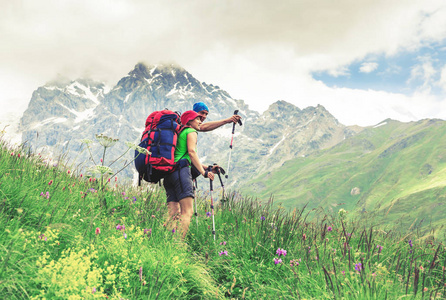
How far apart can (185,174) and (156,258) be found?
92.6 inches

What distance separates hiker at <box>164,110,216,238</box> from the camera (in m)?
5.68

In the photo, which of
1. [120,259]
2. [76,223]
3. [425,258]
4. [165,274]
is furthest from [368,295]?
[76,223]

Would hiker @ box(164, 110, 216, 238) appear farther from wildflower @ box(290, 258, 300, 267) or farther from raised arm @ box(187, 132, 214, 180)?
wildflower @ box(290, 258, 300, 267)

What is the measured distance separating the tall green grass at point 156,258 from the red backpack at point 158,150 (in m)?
0.73

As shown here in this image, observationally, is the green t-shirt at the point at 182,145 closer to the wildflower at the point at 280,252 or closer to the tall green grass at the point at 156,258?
the tall green grass at the point at 156,258

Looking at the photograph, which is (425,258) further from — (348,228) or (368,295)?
(368,295)

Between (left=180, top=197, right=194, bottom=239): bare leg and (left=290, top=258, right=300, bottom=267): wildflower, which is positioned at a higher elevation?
→ (left=180, top=197, right=194, bottom=239): bare leg

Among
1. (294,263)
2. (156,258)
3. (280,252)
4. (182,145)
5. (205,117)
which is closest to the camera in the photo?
(156,258)

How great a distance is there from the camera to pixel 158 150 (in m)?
5.62

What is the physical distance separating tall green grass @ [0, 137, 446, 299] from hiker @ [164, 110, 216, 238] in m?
0.37

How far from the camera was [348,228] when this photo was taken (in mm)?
6395

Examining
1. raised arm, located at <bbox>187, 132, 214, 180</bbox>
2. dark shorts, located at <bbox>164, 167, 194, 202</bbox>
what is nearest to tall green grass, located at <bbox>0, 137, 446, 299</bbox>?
dark shorts, located at <bbox>164, 167, 194, 202</bbox>

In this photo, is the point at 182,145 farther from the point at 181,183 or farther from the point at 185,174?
the point at 181,183

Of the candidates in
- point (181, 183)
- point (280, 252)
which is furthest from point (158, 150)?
point (280, 252)
